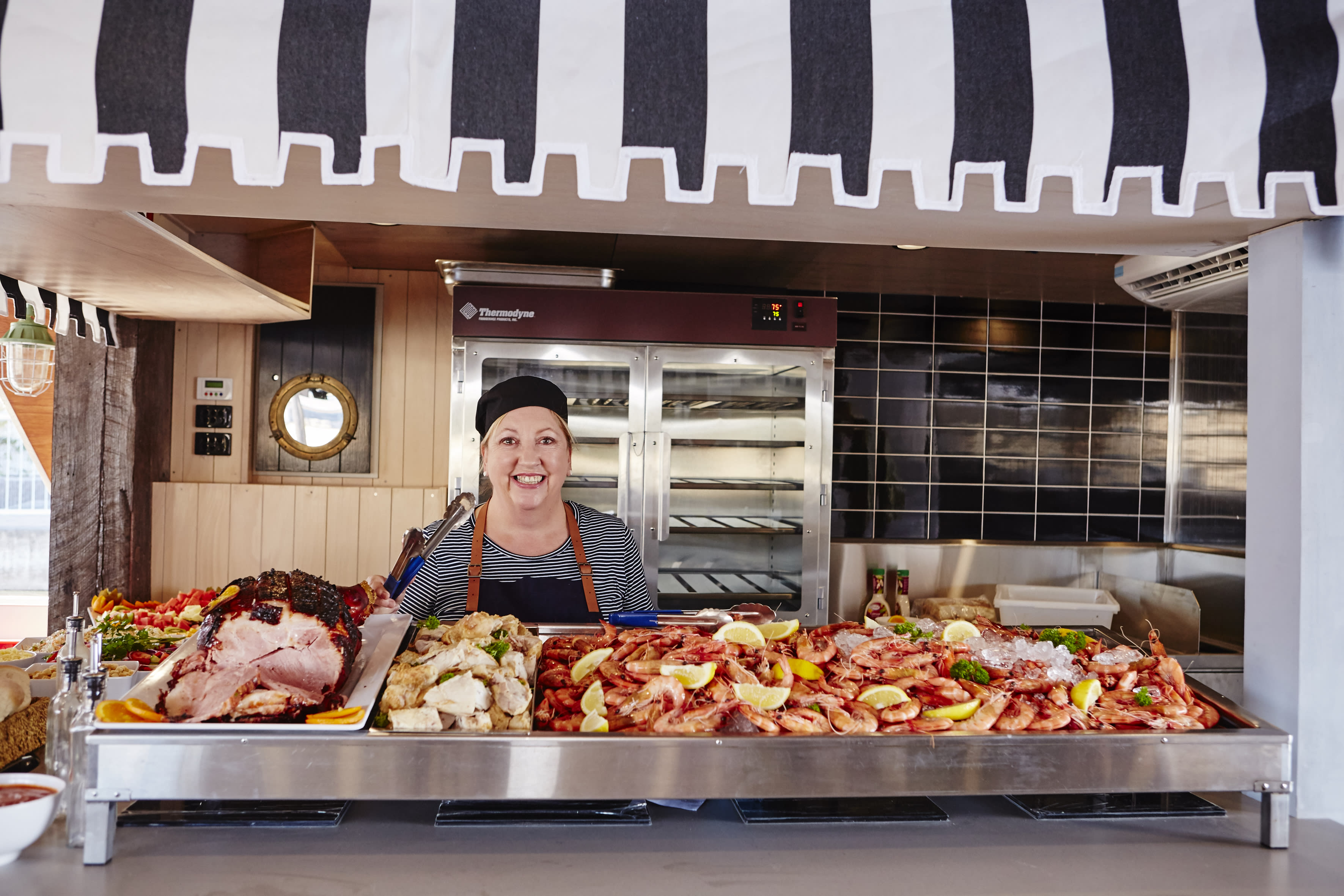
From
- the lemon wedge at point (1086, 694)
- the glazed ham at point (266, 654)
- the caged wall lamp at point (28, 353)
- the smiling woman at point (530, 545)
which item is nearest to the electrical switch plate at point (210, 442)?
the caged wall lamp at point (28, 353)

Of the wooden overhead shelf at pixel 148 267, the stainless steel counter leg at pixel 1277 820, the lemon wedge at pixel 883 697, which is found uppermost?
the wooden overhead shelf at pixel 148 267

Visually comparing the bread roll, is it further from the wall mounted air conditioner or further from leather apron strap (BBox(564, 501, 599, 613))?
the wall mounted air conditioner

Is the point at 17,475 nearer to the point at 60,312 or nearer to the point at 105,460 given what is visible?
the point at 105,460

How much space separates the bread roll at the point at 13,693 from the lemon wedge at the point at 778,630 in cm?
149

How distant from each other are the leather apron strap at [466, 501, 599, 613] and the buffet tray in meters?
1.11

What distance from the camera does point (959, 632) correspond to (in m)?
2.09

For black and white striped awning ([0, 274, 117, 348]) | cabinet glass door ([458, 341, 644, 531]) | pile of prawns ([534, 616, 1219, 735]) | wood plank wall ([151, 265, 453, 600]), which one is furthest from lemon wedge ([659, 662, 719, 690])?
wood plank wall ([151, 265, 453, 600])

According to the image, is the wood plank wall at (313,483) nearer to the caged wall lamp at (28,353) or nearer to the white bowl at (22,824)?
the caged wall lamp at (28,353)

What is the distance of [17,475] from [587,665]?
7.65 metres

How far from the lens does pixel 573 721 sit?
1.60 meters

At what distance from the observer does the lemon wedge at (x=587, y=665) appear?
1780 millimetres

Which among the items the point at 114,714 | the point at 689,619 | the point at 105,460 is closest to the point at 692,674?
the point at 689,619

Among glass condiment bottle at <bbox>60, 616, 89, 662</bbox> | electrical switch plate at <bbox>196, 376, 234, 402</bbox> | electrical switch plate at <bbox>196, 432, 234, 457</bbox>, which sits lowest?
glass condiment bottle at <bbox>60, 616, 89, 662</bbox>

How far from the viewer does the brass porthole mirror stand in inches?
195
